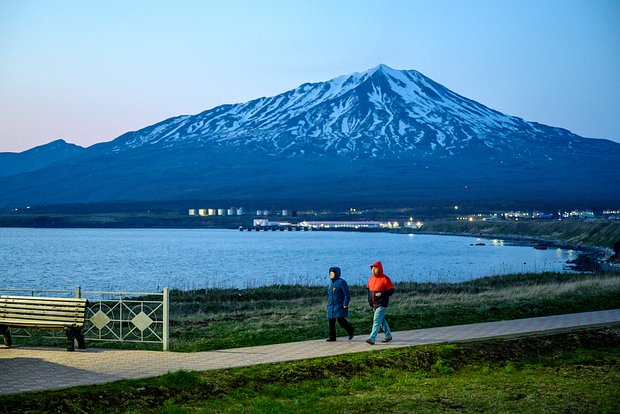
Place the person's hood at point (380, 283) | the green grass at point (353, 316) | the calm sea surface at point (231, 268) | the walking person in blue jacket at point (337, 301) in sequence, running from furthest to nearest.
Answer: the calm sea surface at point (231, 268) → the green grass at point (353, 316) → the walking person in blue jacket at point (337, 301) → the person's hood at point (380, 283)

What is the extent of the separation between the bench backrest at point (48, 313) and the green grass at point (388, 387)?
3.77 meters

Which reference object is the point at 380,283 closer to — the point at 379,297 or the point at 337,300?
the point at 379,297

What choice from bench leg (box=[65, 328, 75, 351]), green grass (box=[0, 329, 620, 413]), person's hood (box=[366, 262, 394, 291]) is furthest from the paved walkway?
person's hood (box=[366, 262, 394, 291])

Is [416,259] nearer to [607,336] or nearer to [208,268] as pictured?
[208,268]

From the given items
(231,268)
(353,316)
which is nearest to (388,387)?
(353,316)

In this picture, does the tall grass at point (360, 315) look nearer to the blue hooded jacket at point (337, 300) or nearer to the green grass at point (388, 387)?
the blue hooded jacket at point (337, 300)

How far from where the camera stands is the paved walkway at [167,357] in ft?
45.6

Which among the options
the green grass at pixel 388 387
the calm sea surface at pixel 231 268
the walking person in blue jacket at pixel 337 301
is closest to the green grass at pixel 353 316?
the walking person in blue jacket at pixel 337 301

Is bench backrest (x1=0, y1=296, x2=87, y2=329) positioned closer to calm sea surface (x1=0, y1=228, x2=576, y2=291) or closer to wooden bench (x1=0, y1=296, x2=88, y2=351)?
wooden bench (x1=0, y1=296, x2=88, y2=351)

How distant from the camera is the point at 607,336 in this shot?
18.5 meters

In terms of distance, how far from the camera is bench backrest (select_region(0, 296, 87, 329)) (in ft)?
54.9

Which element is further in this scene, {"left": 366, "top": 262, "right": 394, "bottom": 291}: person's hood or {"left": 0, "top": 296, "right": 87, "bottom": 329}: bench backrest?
{"left": 366, "top": 262, "right": 394, "bottom": 291}: person's hood

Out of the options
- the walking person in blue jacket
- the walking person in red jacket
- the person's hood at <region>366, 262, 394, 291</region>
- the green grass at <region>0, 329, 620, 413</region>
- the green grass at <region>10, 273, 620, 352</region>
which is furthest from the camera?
the green grass at <region>10, 273, 620, 352</region>

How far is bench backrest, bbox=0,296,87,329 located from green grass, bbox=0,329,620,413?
12.4ft
